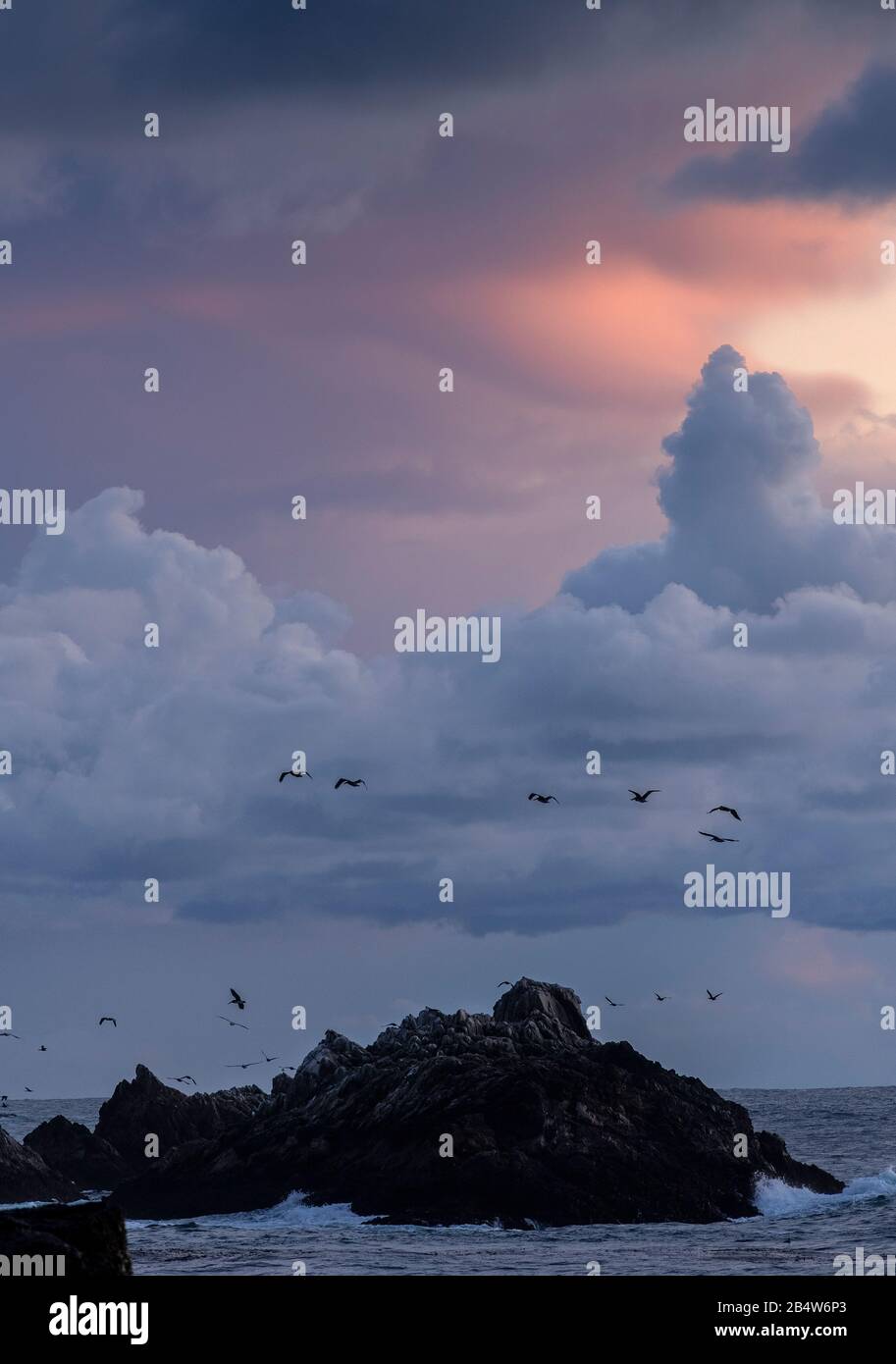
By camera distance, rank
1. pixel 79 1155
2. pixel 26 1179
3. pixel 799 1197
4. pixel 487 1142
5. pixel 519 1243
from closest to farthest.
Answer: pixel 519 1243 < pixel 487 1142 < pixel 799 1197 < pixel 26 1179 < pixel 79 1155

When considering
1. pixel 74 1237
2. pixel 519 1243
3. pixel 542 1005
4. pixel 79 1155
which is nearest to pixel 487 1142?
pixel 519 1243

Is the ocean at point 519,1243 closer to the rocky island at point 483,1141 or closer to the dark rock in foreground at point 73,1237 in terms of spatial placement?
the rocky island at point 483,1141

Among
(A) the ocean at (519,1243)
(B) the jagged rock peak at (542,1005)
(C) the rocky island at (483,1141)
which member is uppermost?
(B) the jagged rock peak at (542,1005)

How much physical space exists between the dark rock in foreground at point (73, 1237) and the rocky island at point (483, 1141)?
146ft

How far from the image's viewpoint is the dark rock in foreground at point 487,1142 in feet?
271

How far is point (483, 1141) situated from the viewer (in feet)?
273

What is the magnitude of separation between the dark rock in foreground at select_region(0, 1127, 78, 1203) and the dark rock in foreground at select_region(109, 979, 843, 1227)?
599 cm

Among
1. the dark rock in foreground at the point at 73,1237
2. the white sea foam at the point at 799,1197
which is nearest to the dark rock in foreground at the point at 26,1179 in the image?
the white sea foam at the point at 799,1197

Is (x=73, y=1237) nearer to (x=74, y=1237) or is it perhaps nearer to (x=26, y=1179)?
(x=74, y=1237)

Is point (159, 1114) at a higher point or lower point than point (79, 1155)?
higher

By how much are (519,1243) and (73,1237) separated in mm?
40116
